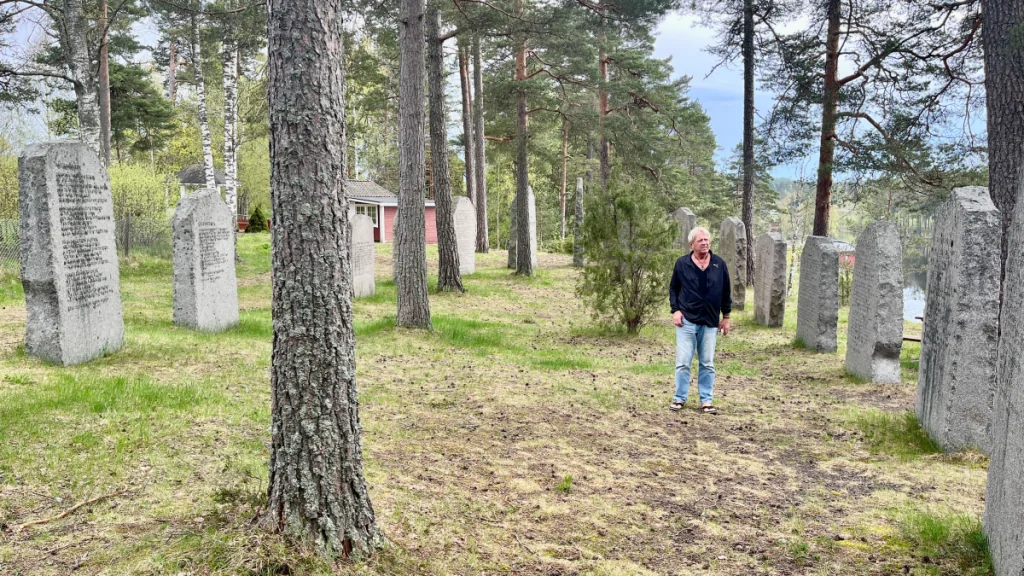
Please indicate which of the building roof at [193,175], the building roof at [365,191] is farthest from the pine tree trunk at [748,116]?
the building roof at [193,175]

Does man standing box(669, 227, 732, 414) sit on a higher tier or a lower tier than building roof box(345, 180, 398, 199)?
lower

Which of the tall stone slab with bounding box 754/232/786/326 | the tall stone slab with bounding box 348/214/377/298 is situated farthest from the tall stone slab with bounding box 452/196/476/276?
the tall stone slab with bounding box 754/232/786/326

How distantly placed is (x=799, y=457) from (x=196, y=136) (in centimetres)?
4508

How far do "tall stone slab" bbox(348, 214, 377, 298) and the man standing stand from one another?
8324 mm

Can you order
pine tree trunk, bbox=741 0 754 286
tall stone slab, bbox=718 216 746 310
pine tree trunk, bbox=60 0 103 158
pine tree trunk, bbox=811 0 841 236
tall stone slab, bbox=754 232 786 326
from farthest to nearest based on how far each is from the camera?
pine tree trunk, bbox=741 0 754 286
pine tree trunk, bbox=811 0 841 236
tall stone slab, bbox=718 216 746 310
pine tree trunk, bbox=60 0 103 158
tall stone slab, bbox=754 232 786 326

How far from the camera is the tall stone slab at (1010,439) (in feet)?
9.76

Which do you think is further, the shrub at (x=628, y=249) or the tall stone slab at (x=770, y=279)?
the tall stone slab at (x=770, y=279)

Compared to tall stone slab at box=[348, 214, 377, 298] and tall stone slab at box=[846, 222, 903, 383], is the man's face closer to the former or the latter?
tall stone slab at box=[846, 222, 903, 383]

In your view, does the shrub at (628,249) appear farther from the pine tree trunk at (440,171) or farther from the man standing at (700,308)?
the pine tree trunk at (440,171)

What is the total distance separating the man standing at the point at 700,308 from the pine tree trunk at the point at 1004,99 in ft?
10.8

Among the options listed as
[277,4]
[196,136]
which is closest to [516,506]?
[277,4]

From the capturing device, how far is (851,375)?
8680mm

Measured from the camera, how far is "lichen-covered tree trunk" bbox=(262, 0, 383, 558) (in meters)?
3.21

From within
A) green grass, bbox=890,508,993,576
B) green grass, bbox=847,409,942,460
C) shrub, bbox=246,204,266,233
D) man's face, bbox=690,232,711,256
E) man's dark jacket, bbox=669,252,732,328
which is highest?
shrub, bbox=246,204,266,233
